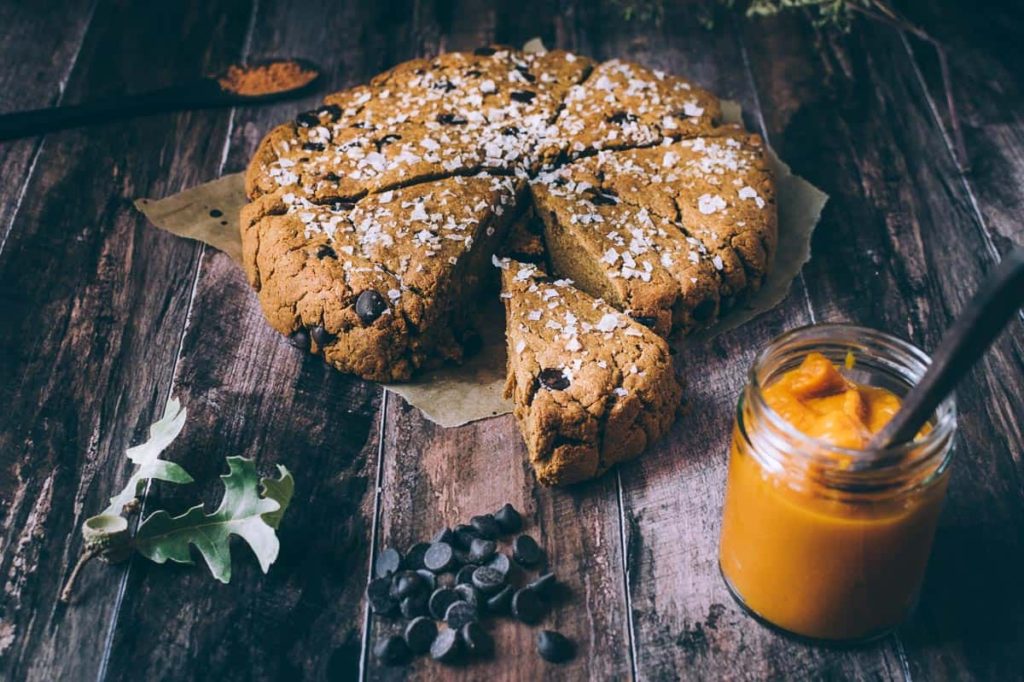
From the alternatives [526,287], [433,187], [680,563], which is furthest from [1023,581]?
[433,187]

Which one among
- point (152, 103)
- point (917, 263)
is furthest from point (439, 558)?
point (152, 103)

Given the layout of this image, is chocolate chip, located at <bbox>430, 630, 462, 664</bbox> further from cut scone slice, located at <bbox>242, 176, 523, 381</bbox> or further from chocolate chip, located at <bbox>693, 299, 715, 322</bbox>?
chocolate chip, located at <bbox>693, 299, 715, 322</bbox>

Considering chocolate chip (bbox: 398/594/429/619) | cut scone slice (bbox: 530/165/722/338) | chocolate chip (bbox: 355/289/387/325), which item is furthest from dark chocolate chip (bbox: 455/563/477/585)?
cut scone slice (bbox: 530/165/722/338)

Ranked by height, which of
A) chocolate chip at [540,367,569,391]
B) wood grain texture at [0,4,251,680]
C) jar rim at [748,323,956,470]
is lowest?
wood grain texture at [0,4,251,680]

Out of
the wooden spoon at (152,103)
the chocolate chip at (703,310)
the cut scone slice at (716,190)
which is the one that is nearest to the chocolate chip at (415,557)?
the chocolate chip at (703,310)

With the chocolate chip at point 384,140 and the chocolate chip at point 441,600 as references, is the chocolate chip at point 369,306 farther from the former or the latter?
the chocolate chip at point 441,600

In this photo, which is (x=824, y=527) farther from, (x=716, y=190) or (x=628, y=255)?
(x=716, y=190)
